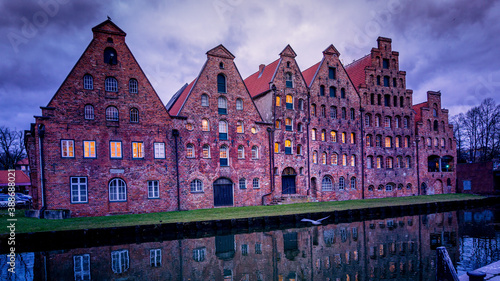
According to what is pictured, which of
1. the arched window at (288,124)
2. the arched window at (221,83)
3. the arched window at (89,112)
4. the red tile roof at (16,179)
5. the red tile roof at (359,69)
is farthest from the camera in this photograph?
the red tile roof at (16,179)

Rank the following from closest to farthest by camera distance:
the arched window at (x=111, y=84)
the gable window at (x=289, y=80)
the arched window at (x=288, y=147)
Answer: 1. the arched window at (x=111, y=84)
2. the arched window at (x=288, y=147)
3. the gable window at (x=289, y=80)

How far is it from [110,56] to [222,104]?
9.12 m

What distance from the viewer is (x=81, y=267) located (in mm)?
11555

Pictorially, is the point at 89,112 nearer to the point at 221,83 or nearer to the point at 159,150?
the point at 159,150

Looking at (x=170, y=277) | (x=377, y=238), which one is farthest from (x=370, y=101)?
(x=170, y=277)

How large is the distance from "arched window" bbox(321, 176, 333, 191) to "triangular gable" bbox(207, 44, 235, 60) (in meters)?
14.7

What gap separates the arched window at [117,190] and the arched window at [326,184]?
18.2 m

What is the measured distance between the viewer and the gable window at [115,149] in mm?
22377

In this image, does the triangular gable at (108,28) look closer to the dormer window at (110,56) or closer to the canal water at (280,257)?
the dormer window at (110,56)

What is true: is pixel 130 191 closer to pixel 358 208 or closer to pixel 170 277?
pixel 170 277

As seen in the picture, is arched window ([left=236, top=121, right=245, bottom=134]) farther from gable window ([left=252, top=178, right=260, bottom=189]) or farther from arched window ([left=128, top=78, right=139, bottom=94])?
arched window ([left=128, top=78, right=139, bottom=94])

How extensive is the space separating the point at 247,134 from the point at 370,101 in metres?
15.7

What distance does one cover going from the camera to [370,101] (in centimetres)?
3506

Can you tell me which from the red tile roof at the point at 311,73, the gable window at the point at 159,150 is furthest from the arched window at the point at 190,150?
the red tile roof at the point at 311,73
